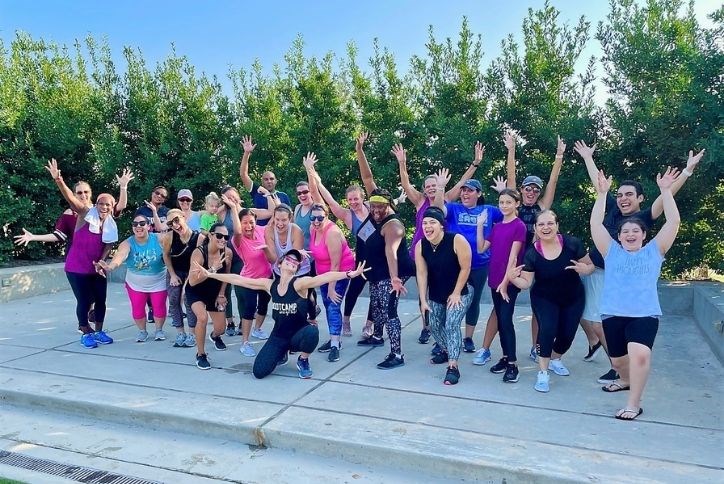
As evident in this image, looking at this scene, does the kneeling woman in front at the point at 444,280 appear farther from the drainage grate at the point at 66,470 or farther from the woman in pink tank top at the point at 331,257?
the drainage grate at the point at 66,470

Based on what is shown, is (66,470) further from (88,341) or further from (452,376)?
(452,376)

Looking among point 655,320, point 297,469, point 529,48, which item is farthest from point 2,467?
point 529,48

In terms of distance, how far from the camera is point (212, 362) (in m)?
5.63

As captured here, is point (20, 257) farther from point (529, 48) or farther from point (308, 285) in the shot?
point (529, 48)

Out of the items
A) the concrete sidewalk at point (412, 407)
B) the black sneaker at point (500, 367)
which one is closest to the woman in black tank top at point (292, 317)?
the concrete sidewalk at point (412, 407)

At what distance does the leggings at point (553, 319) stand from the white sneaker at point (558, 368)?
0.48 metres

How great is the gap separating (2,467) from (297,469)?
2025mm

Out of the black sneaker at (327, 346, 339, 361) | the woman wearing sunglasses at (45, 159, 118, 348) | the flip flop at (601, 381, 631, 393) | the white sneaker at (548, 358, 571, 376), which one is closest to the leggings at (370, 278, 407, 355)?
the black sneaker at (327, 346, 339, 361)

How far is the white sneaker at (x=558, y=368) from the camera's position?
508cm

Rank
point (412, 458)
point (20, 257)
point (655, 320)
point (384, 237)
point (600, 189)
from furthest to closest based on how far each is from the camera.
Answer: point (20, 257) → point (384, 237) → point (600, 189) → point (655, 320) → point (412, 458)

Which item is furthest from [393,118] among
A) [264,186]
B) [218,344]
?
[218,344]

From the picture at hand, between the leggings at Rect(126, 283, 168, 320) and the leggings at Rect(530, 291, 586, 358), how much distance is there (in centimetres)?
416

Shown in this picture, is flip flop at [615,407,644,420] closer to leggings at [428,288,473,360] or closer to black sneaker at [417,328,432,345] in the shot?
leggings at [428,288,473,360]

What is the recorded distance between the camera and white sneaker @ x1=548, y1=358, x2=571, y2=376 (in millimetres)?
5082
